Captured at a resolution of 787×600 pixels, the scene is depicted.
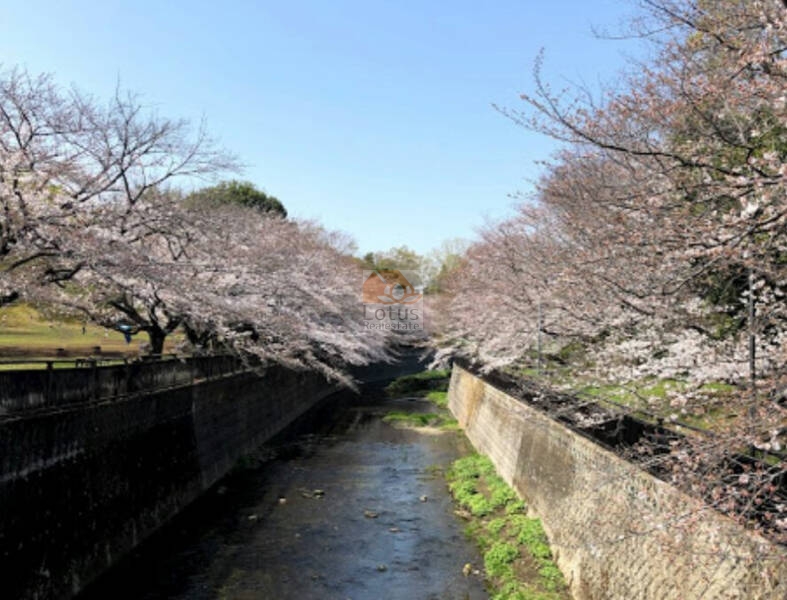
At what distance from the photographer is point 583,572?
10.5 metres

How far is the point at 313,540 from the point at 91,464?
16.0 feet

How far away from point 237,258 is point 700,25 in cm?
1571

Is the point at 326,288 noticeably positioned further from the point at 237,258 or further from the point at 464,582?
the point at 464,582

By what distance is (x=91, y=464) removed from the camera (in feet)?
37.7

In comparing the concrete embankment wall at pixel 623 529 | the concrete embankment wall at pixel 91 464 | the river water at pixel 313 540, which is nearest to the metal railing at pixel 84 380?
the concrete embankment wall at pixel 91 464

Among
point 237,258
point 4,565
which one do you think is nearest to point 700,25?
point 4,565

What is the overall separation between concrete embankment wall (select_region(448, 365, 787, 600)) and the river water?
1887mm

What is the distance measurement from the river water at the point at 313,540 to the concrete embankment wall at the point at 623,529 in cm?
189

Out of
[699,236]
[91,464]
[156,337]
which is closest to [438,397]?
[156,337]

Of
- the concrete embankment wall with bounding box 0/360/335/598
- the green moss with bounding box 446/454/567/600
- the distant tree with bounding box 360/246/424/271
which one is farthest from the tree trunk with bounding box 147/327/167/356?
the distant tree with bounding box 360/246/424/271

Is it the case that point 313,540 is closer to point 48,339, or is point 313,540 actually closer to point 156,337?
point 156,337

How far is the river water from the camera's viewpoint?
11367 millimetres

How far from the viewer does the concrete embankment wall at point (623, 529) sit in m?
6.12

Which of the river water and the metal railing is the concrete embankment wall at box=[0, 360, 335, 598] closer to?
the metal railing
